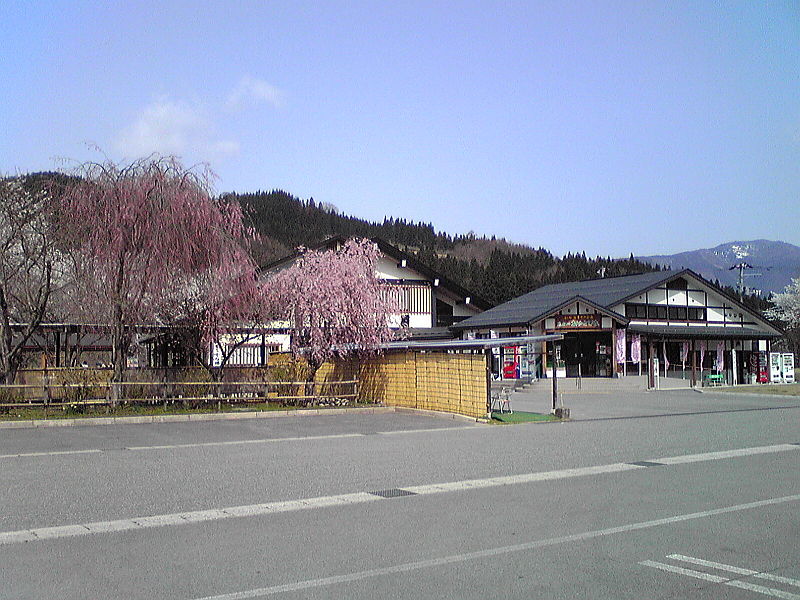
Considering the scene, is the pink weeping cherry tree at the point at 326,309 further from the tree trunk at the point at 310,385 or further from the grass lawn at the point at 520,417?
the grass lawn at the point at 520,417

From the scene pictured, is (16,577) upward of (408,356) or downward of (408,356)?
downward

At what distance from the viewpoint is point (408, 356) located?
27.1m

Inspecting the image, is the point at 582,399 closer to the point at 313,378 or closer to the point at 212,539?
the point at 313,378

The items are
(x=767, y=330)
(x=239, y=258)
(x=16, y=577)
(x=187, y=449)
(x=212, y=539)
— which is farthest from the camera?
(x=767, y=330)

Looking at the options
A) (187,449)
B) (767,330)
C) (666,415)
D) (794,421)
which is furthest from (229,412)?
(767,330)

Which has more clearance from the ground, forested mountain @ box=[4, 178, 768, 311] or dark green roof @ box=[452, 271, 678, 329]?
forested mountain @ box=[4, 178, 768, 311]

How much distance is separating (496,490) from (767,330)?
48.1 m

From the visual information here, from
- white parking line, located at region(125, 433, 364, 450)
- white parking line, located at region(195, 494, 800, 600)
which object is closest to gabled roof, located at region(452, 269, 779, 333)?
white parking line, located at region(125, 433, 364, 450)

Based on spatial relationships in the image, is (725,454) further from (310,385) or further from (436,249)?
(436,249)

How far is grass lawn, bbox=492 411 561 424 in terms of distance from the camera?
23491 millimetres

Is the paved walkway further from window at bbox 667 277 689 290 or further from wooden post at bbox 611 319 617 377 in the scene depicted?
window at bbox 667 277 689 290

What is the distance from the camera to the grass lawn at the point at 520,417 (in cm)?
2349

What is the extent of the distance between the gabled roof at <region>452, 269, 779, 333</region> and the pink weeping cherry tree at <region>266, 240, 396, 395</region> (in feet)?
60.0

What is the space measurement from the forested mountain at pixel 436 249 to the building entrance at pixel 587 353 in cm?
3162
